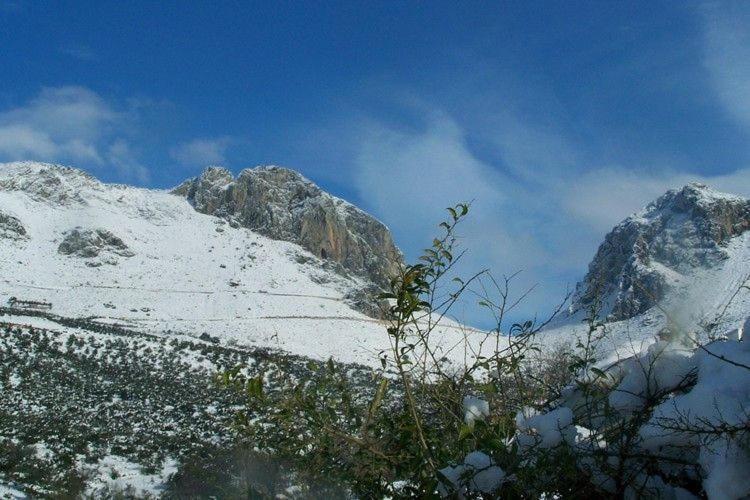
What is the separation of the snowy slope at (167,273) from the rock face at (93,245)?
1.42ft

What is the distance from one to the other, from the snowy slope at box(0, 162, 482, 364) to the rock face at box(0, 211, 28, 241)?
580 mm

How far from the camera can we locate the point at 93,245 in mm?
59750

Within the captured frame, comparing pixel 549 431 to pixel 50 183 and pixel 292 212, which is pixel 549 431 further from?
pixel 50 183

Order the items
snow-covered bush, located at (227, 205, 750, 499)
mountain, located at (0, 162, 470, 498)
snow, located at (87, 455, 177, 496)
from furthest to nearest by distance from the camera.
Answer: mountain, located at (0, 162, 470, 498), snow, located at (87, 455, 177, 496), snow-covered bush, located at (227, 205, 750, 499)

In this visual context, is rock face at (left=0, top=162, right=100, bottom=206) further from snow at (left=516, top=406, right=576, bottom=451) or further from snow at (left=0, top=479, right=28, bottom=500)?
snow at (left=516, top=406, right=576, bottom=451)

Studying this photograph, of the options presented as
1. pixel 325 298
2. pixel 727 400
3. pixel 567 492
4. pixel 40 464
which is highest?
pixel 325 298

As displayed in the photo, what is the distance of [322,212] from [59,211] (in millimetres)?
31395

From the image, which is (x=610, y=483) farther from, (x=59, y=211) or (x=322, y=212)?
(x=322, y=212)

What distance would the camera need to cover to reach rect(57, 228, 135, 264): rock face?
58906 mm

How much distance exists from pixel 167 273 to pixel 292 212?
26807mm

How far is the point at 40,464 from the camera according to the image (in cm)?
1082

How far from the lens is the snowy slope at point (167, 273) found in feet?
135

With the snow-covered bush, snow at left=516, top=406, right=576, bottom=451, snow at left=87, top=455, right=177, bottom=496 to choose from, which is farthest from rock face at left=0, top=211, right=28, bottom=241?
snow at left=516, top=406, right=576, bottom=451

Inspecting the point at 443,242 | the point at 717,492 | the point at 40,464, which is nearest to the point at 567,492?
the point at 717,492
